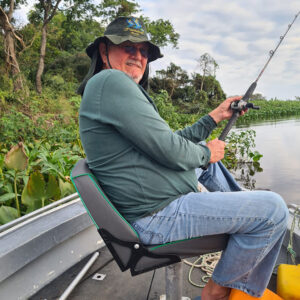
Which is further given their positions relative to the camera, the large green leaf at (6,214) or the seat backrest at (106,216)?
the large green leaf at (6,214)

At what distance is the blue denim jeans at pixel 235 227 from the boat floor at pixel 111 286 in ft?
2.25

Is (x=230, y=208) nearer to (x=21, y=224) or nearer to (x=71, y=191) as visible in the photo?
(x=21, y=224)

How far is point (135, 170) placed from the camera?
1.02m

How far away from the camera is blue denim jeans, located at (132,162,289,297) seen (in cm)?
97

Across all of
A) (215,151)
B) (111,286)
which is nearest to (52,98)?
(111,286)

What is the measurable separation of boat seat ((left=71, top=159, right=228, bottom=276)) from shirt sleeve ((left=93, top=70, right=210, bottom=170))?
0.23 metres

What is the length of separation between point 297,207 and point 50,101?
33.2 feet

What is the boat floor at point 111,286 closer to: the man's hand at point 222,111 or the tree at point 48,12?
the man's hand at point 222,111

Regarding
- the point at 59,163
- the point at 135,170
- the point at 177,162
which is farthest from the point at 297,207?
the point at 59,163

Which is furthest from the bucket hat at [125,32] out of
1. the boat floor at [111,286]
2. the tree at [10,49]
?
the tree at [10,49]

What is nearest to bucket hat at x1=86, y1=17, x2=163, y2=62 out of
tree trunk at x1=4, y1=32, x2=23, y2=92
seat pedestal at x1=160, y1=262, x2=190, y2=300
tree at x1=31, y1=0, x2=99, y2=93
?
seat pedestal at x1=160, y1=262, x2=190, y2=300

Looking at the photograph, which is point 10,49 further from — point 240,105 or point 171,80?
point 171,80

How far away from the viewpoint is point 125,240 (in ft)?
3.36

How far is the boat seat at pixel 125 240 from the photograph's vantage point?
101 cm
